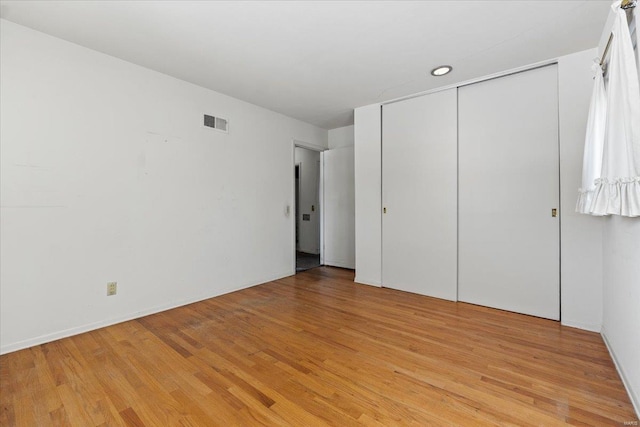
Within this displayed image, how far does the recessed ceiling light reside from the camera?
2.74 metres

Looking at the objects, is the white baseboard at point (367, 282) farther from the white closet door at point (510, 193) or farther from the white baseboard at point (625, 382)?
the white baseboard at point (625, 382)

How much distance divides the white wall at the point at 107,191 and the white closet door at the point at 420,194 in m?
1.90

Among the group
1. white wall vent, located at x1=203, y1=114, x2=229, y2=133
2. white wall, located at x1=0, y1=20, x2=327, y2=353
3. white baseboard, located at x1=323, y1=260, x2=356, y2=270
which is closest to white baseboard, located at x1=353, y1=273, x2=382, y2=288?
white baseboard, located at x1=323, y1=260, x2=356, y2=270

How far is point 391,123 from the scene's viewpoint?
362cm

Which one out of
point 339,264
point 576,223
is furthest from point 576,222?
point 339,264

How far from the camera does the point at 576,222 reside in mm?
2463

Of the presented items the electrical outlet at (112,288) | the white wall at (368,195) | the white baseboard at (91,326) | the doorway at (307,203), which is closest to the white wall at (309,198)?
the doorway at (307,203)

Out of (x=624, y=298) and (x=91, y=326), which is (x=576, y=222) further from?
(x=91, y=326)

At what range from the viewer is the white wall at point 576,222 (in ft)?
7.86

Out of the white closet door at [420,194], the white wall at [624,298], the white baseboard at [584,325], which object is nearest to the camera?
the white wall at [624,298]

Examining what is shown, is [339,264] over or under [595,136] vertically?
under

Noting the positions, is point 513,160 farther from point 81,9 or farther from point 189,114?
point 81,9

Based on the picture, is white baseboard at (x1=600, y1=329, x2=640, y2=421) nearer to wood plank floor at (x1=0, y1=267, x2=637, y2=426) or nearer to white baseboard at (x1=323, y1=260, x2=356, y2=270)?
wood plank floor at (x1=0, y1=267, x2=637, y2=426)

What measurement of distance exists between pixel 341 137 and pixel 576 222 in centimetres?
345
